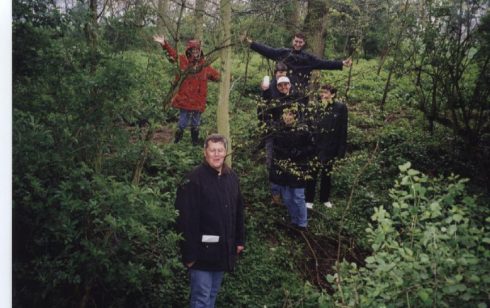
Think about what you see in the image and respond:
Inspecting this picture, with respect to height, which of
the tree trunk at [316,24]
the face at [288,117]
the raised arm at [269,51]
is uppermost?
the tree trunk at [316,24]

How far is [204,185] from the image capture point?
349 centimetres

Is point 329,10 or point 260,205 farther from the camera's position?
point 329,10

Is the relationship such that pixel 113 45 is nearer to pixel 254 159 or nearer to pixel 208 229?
pixel 208 229

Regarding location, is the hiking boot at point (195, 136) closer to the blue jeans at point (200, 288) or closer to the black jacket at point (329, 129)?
the black jacket at point (329, 129)

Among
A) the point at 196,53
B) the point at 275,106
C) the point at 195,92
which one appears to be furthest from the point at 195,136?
the point at 196,53

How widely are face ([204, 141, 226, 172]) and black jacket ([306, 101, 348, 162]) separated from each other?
1979mm

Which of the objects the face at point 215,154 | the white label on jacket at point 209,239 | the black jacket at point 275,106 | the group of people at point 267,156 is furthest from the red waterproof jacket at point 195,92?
the white label on jacket at point 209,239

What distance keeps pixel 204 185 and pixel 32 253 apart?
1167 millimetres

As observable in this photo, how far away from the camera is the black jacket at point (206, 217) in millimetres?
3465

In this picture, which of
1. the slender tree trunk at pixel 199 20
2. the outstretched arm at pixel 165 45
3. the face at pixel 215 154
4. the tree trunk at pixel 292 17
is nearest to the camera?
the face at pixel 215 154

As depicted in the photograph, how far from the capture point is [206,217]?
351cm

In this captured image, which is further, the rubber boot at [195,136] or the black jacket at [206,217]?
the rubber boot at [195,136]

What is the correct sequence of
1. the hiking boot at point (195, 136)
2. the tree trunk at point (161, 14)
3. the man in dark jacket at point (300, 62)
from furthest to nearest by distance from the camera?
the hiking boot at point (195, 136) → the man in dark jacket at point (300, 62) → the tree trunk at point (161, 14)

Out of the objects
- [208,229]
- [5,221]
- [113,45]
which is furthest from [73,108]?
[5,221]
